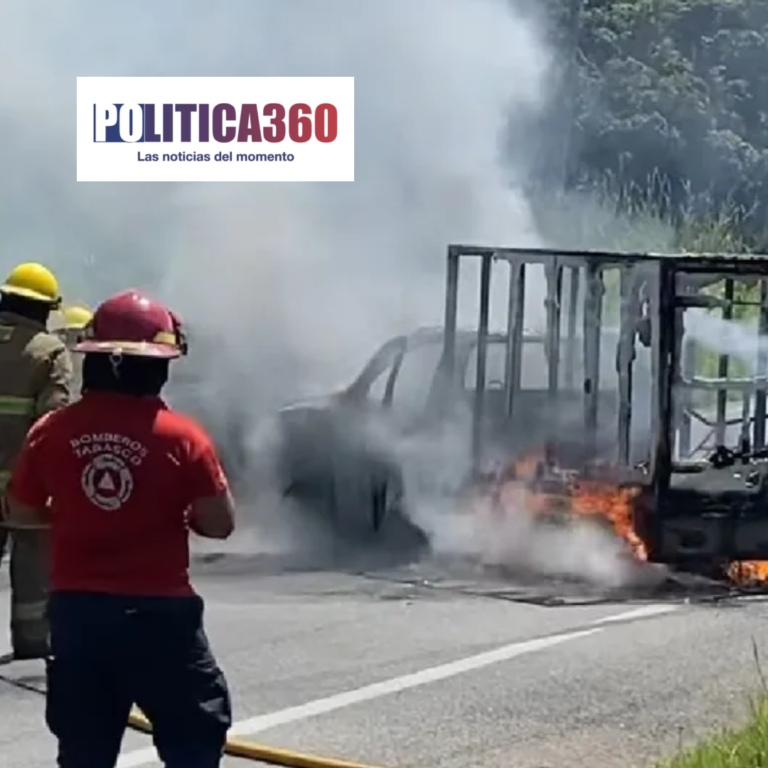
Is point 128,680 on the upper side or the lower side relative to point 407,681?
upper

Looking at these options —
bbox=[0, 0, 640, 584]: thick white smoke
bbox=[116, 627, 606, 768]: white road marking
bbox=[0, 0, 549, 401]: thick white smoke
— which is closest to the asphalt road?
bbox=[116, 627, 606, 768]: white road marking

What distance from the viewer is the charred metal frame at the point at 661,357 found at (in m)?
10.8

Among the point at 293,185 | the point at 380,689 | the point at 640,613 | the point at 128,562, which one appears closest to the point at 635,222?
the point at 293,185

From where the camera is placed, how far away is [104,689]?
4.88 meters

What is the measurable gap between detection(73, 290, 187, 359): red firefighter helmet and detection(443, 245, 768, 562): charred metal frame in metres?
6.00

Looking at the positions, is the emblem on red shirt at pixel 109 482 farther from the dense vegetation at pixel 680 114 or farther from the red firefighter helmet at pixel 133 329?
the dense vegetation at pixel 680 114

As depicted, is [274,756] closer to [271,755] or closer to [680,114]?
[271,755]

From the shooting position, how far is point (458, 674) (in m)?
8.55

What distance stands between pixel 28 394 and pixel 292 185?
11.0m

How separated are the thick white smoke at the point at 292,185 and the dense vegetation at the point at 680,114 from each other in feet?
55.5

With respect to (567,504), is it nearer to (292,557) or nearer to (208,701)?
(292,557)

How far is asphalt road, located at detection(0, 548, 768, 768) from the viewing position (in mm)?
7227

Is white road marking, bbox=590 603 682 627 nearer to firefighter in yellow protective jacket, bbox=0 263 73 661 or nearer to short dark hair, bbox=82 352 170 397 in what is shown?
firefighter in yellow protective jacket, bbox=0 263 73 661

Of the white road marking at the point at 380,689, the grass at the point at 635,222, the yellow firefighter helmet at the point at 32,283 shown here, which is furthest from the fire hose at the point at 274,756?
the grass at the point at 635,222
